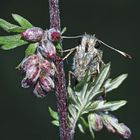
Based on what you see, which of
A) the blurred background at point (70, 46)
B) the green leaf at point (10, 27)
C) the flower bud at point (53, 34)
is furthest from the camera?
the blurred background at point (70, 46)

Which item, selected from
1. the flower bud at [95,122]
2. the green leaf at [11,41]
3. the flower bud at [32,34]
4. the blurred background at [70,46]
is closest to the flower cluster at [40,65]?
the flower bud at [32,34]

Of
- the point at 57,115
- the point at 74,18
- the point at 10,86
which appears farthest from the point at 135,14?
the point at 57,115

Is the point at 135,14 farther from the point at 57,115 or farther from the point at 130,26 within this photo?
the point at 57,115

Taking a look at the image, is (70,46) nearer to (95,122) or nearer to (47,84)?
(95,122)

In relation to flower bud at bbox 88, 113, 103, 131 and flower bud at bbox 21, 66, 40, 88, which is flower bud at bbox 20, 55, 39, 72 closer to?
flower bud at bbox 21, 66, 40, 88

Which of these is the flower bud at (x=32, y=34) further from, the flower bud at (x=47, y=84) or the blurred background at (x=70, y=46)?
the blurred background at (x=70, y=46)

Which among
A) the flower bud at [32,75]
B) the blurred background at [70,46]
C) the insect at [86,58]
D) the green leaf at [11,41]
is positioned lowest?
the flower bud at [32,75]

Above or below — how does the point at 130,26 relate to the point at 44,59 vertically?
above
